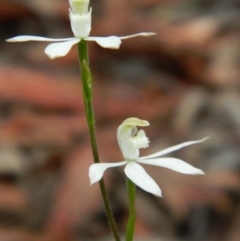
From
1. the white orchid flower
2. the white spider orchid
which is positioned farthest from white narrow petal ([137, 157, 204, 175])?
the white spider orchid

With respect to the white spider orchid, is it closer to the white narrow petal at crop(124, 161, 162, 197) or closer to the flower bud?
the flower bud

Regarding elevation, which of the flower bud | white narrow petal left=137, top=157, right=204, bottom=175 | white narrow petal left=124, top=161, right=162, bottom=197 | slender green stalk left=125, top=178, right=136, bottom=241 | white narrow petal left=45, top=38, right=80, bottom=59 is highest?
the flower bud

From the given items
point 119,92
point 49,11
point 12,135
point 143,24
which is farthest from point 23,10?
point 12,135

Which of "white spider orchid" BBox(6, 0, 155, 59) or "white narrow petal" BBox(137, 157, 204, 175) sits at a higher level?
"white spider orchid" BBox(6, 0, 155, 59)

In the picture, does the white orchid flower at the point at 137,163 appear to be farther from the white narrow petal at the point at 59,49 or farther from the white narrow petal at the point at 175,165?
the white narrow petal at the point at 59,49

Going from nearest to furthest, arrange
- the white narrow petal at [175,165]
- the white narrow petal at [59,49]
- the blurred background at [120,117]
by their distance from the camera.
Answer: the white narrow petal at [59,49] < the white narrow petal at [175,165] < the blurred background at [120,117]

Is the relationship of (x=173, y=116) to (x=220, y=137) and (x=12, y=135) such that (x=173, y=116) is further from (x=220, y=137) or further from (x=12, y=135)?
(x=12, y=135)

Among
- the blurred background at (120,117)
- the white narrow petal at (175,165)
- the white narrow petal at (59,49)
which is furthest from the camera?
the blurred background at (120,117)

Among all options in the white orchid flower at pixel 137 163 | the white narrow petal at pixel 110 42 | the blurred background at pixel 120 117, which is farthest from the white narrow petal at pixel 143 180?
the blurred background at pixel 120 117

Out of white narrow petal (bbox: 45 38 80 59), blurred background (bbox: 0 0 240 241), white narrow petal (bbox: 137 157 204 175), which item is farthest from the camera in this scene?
blurred background (bbox: 0 0 240 241)
